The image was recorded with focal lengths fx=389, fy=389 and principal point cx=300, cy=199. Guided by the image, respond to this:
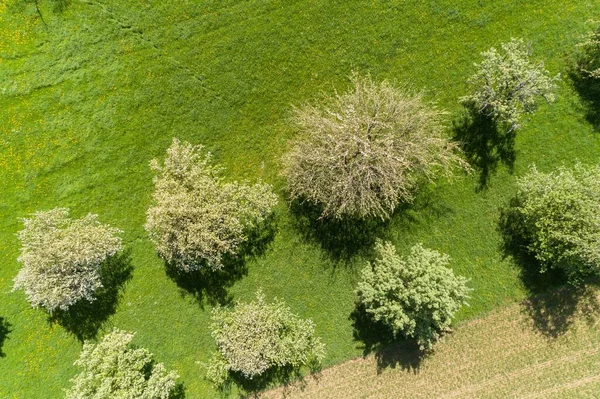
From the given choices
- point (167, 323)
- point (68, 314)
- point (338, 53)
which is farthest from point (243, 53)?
point (68, 314)

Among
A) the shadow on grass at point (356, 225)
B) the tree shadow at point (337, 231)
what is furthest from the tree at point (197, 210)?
the shadow on grass at point (356, 225)

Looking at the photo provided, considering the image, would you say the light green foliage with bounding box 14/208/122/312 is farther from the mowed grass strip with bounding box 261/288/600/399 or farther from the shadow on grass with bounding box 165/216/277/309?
the mowed grass strip with bounding box 261/288/600/399

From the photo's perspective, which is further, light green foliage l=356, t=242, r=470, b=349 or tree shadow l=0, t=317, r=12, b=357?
tree shadow l=0, t=317, r=12, b=357

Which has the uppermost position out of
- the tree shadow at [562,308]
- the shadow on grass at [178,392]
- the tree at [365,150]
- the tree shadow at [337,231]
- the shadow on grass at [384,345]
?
the tree at [365,150]

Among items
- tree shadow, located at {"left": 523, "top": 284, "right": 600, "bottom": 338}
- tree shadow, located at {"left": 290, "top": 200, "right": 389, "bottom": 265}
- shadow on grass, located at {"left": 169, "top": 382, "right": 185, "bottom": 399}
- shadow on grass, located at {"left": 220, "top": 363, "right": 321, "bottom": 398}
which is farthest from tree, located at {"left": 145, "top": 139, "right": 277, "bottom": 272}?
tree shadow, located at {"left": 523, "top": 284, "right": 600, "bottom": 338}

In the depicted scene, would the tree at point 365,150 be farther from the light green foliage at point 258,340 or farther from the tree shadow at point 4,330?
the tree shadow at point 4,330
